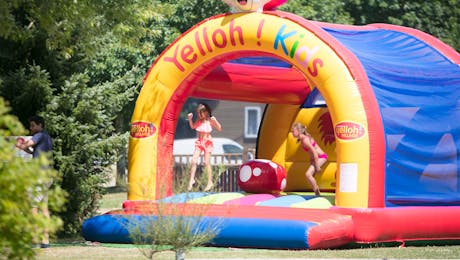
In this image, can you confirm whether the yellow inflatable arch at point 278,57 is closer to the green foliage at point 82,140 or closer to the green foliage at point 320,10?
the green foliage at point 82,140

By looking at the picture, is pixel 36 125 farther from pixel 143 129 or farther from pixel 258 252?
pixel 258 252

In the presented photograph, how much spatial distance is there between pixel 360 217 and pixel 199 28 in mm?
3400

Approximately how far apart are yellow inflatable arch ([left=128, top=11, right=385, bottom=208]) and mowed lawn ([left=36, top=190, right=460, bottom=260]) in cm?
63

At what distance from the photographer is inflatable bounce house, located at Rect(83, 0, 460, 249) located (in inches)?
432

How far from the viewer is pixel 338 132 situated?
1118 centimetres

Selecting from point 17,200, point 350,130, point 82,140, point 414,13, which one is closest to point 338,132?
point 350,130

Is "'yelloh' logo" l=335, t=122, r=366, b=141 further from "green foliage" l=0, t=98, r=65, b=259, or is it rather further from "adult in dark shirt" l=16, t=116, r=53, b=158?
"green foliage" l=0, t=98, r=65, b=259

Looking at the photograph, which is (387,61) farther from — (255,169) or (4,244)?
(4,244)

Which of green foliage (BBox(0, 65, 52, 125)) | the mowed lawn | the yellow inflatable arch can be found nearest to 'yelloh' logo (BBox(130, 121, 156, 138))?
the yellow inflatable arch

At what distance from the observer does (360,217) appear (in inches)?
432

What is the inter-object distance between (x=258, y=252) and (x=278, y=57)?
2777 mm

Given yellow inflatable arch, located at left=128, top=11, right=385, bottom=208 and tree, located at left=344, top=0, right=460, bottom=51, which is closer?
yellow inflatable arch, located at left=128, top=11, right=385, bottom=208

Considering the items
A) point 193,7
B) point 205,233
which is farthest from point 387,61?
point 193,7

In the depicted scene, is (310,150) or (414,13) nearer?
(310,150)
